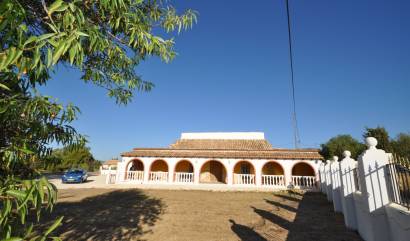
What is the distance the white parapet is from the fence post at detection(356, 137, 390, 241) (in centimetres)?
2066

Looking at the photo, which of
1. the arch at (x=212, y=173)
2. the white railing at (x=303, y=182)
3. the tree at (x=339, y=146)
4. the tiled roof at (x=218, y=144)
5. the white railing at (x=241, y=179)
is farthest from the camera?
the tree at (x=339, y=146)

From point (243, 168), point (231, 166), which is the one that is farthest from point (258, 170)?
point (243, 168)

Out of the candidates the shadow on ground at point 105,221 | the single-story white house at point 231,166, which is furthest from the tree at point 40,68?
the single-story white house at point 231,166

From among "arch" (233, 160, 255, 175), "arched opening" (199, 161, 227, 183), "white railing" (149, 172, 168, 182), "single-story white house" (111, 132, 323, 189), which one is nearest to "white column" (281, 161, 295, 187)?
"single-story white house" (111, 132, 323, 189)

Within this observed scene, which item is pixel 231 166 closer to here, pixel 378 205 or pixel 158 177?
pixel 158 177

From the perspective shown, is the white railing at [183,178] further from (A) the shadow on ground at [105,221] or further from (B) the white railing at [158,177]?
(A) the shadow on ground at [105,221]

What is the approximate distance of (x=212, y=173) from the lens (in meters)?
21.3

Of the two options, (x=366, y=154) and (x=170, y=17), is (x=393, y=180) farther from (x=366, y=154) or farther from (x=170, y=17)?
(x=170, y=17)

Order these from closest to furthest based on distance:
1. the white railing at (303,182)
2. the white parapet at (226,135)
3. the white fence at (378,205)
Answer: the white fence at (378,205) → the white railing at (303,182) → the white parapet at (226,135)

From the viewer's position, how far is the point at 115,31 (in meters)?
2.46

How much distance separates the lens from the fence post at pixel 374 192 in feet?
13.5

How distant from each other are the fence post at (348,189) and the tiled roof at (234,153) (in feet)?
35.7

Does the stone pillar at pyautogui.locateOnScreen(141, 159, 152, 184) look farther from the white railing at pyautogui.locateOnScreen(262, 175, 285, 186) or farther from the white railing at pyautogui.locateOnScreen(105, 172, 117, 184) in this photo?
the white railing at pyautogui.locateOnScreen(262, 175, 285, 186)

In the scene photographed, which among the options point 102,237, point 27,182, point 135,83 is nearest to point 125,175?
point 102,237
